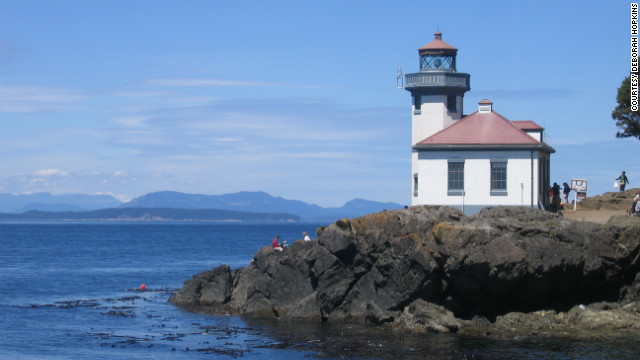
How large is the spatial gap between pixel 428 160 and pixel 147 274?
30.8m

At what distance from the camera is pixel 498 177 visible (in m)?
42.9

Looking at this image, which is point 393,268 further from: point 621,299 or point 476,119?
point 476,119

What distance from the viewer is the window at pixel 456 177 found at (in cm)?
4312

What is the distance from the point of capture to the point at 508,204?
42.6 metres

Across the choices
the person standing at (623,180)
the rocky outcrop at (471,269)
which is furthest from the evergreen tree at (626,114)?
the rocky outcrop at (471,269)

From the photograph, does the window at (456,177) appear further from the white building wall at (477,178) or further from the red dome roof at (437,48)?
the red dome roof at (437,48)

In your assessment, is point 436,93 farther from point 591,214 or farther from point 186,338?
point 186,338

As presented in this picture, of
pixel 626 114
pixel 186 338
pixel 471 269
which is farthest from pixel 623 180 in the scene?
pixel 186 338

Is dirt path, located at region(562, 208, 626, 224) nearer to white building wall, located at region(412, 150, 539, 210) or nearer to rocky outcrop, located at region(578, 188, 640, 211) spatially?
rocky outcrop, located at region(578, 188, 640, 211)

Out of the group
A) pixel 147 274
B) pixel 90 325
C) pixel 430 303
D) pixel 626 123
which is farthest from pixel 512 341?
pixel 147 274

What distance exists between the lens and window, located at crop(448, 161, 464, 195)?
4312 centimetres

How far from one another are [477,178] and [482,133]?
2565 millimetres

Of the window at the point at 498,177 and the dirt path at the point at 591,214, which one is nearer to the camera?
the dirt path at the point at 591,214

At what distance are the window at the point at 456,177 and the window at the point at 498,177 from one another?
61.3 inches
